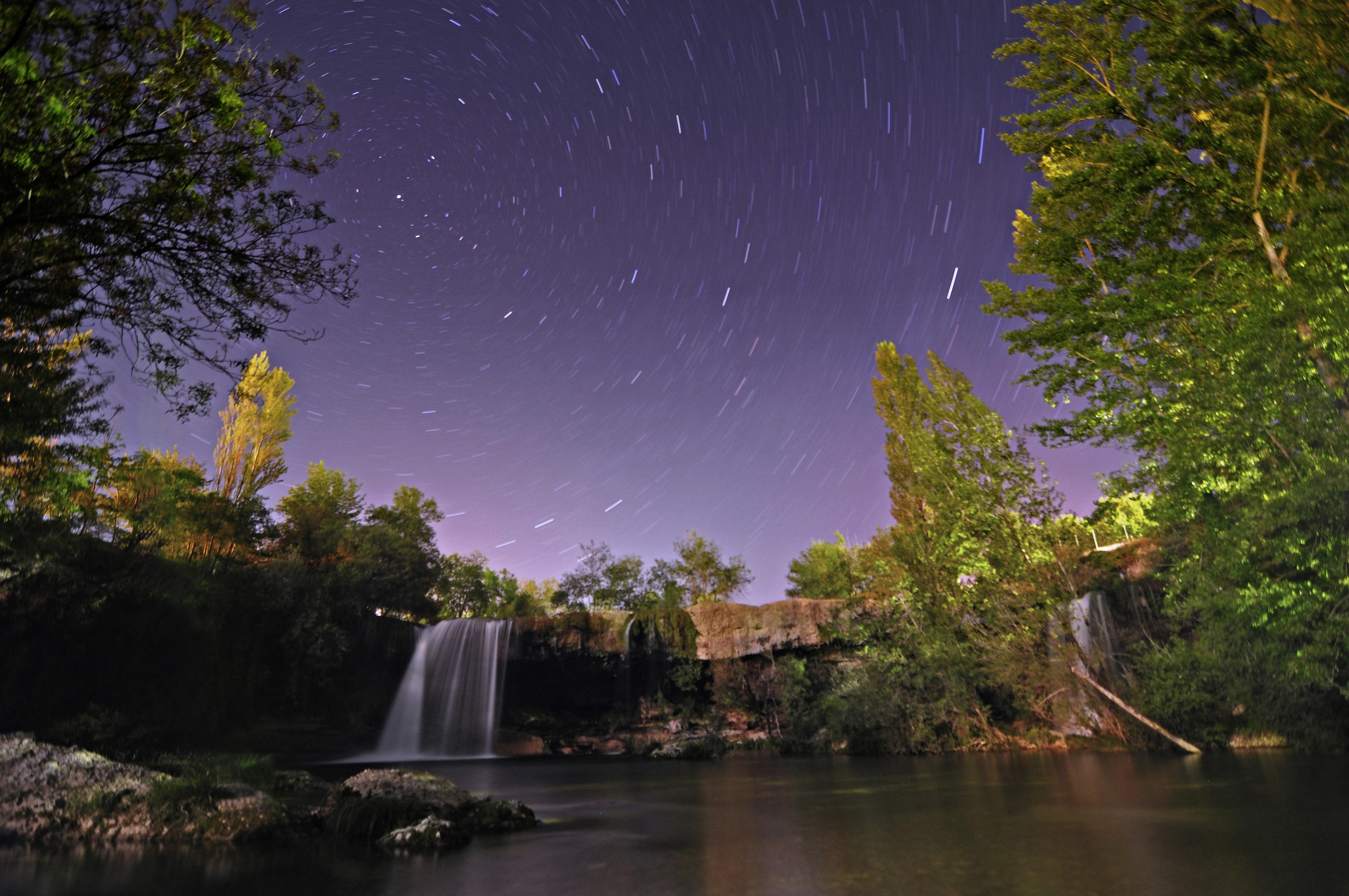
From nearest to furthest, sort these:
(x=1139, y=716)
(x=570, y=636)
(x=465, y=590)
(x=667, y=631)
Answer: (x=1139, y=716), (x=667, y=631), (x=570, y=636), (x=465, y=590)

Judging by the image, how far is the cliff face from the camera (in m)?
29.5

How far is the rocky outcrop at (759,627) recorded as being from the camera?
29.4 metres

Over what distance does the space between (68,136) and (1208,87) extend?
600 inches

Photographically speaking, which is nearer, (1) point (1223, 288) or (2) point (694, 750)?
(1) point (1223, 288)

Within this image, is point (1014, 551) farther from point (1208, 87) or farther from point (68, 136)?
point (68, 136)

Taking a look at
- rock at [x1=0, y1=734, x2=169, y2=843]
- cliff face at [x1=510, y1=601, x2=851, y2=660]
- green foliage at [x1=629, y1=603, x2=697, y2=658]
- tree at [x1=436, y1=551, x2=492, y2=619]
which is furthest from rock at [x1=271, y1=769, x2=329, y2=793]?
tree at [x1=436, y1=551, x2=492, y2=619]

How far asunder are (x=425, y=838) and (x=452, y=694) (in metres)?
26.5

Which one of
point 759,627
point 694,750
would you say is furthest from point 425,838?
point 759,627

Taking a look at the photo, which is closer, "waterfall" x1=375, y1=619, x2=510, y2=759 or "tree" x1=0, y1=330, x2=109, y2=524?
"tree" x1=0, y1=330, x2=109, y2=524

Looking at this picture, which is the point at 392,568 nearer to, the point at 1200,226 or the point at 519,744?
the point at 519,744

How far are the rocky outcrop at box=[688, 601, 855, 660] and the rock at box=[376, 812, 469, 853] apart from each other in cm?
2224

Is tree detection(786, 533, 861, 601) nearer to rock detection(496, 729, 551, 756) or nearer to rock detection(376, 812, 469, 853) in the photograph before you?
rock detection(496, 729, 551, 756)

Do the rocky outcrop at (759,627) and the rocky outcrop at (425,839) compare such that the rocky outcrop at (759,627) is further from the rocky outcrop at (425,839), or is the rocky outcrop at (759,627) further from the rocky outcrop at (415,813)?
the rocky outcrop at (425,839)

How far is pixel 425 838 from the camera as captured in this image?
757 centimetres
